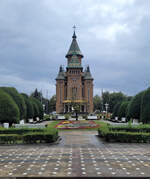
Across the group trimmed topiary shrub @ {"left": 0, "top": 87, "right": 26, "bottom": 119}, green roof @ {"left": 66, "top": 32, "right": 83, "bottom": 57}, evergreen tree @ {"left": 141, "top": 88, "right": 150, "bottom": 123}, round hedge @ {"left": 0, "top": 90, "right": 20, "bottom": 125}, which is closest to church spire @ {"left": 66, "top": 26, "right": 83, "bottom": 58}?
green roof @ {"left": 66, "top": 32, "right": 83, "bottom": 57}

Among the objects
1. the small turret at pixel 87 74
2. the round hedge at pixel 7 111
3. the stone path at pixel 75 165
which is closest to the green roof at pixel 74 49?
the small turret at pixel 87 74

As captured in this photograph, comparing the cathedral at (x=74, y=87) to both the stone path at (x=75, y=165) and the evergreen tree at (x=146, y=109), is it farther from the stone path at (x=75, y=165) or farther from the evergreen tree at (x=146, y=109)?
the stone path at (x=75, y=165)

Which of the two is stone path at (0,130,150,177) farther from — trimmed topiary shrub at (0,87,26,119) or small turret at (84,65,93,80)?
small turret at (84,65,93,80)

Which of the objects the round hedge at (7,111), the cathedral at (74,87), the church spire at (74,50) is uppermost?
the church spire at (74,50)

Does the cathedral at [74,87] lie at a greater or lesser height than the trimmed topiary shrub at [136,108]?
greater

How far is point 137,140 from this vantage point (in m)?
15.0

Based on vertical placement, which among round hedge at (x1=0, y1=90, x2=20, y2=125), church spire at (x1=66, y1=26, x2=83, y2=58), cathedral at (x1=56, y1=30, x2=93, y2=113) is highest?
church spire at (x1=66, y1=26, x2=83, y2=58)

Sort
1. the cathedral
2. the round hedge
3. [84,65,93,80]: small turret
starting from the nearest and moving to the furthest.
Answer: the round hedge
the cathedral
[84,65,93,80]: small turret

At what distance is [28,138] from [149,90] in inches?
682

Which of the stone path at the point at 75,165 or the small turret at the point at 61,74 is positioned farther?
the small turret at the point at 61,74

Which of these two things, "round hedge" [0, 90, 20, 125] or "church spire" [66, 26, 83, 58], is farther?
"church spire" [66, 26, 83, 58]

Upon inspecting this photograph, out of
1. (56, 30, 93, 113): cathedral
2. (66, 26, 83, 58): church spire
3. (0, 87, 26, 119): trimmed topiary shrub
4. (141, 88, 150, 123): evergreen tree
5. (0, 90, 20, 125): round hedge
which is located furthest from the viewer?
(66, 26, 83, 58): church spire

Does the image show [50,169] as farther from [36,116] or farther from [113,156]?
[36,116]

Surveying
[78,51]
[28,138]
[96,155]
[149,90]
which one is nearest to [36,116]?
[149,90]
